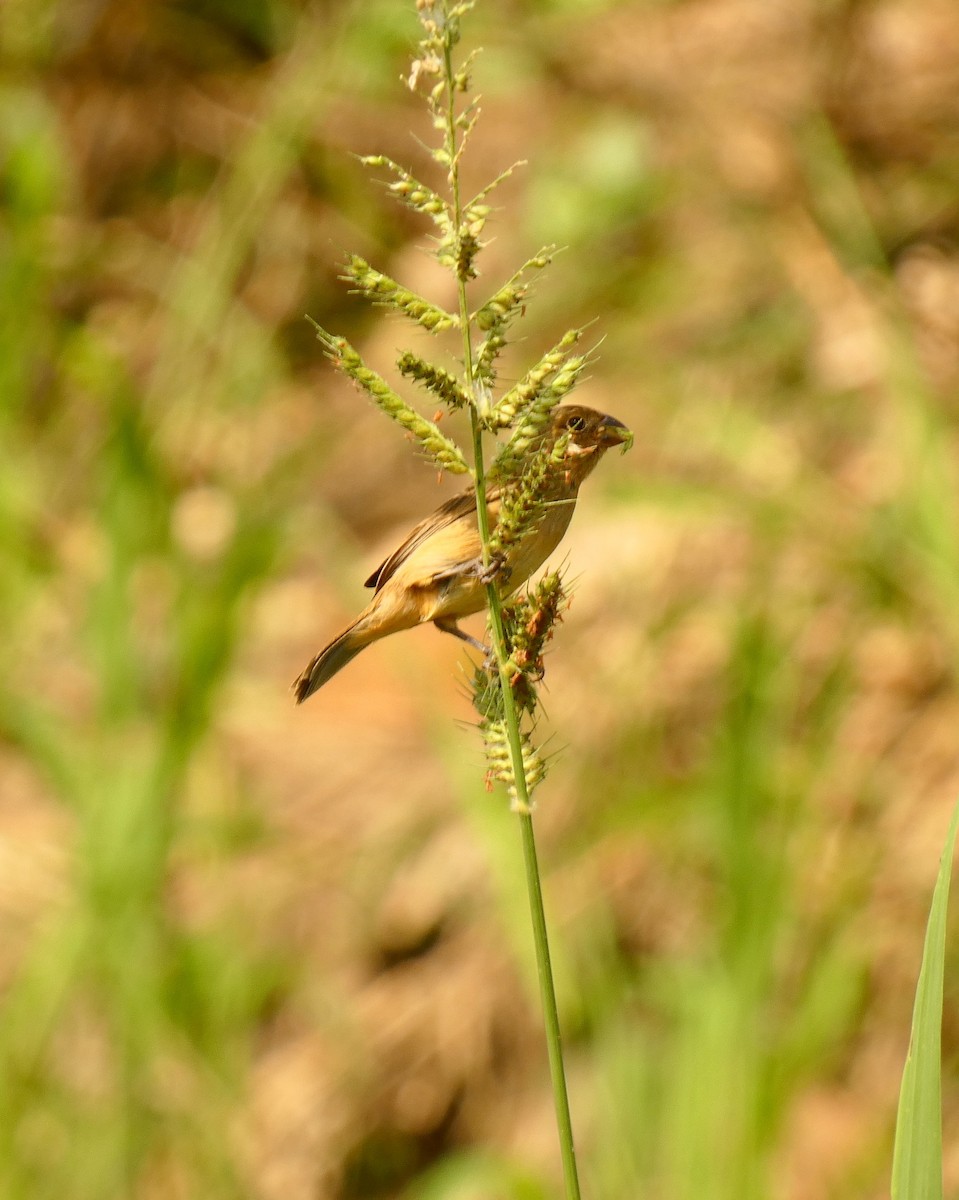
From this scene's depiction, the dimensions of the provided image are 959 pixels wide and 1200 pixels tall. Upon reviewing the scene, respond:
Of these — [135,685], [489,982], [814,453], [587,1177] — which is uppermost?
[814,453]

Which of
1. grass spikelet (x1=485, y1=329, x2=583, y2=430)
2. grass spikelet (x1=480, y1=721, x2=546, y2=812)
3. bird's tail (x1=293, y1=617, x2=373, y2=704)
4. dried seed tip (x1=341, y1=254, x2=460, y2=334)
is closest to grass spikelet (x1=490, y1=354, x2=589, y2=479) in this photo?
grass spikelet (x1=485, y1=329, x2=583, y2=430)

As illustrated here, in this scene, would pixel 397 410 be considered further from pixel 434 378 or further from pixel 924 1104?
pixel 924 1104

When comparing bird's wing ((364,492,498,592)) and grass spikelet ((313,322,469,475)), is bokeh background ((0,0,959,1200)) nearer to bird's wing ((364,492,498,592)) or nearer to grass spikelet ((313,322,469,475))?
bird's wing ((364,492,498,592))

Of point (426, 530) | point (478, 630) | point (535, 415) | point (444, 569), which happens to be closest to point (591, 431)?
point (444, 569)

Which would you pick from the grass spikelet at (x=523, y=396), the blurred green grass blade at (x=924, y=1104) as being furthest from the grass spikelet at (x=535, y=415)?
the blurred green grass blade at (x=924, y=1104)

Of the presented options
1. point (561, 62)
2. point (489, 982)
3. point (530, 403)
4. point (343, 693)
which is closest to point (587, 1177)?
point (489, 982)

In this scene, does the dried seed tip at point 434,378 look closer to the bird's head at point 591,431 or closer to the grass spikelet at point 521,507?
the grass spikelet at point 521,507

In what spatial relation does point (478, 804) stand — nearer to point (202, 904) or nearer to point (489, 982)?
point (489, 982)
